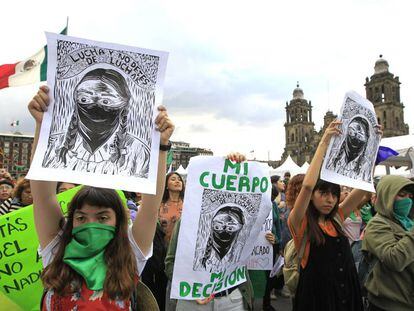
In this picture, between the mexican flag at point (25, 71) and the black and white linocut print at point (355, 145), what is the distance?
6.10 metres

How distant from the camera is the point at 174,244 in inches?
115

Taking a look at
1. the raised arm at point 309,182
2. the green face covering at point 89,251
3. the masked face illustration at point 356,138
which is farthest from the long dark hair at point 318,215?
the green face covering at point 89,251

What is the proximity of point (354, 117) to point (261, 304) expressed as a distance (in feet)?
13.9

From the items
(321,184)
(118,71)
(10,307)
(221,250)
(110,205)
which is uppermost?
(118,71)

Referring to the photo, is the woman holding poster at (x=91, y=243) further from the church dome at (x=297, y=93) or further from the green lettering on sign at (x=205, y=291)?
the church dome at (x=297, y=93)

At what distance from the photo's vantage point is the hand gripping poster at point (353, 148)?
2.77 metres

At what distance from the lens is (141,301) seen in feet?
6.10

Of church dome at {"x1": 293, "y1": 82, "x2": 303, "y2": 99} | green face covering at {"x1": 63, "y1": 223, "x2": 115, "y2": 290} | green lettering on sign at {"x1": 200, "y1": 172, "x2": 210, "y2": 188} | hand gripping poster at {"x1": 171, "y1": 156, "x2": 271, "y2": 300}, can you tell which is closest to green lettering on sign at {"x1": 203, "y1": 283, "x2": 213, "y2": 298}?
hand gripping poster at {"x1": 171, "y1": 156, "x2": 271, "y2": 300}

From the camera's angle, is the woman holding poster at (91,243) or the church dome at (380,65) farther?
the church dome at (380,65)

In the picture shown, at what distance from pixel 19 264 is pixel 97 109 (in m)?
1.64

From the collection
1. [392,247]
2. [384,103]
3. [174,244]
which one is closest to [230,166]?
[174,244]

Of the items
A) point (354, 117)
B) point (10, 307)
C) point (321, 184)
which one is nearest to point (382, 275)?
point (321, 184)

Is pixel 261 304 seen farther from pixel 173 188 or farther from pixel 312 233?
pixel 312 233

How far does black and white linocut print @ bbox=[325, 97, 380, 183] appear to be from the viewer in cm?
282
